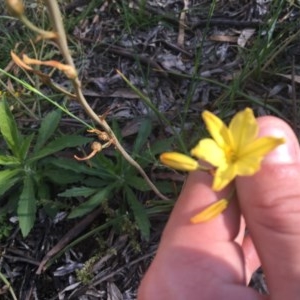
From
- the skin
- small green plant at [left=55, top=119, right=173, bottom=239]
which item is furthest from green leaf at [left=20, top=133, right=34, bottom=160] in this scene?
the skin

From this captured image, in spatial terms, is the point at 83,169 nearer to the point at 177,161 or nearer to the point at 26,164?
the point at 26,164

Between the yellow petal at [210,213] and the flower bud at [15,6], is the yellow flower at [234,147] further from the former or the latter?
the flower bud at [15,6]

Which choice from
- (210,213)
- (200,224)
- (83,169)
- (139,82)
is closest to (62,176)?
(83,169)

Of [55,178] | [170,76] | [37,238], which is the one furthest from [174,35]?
[37,238]

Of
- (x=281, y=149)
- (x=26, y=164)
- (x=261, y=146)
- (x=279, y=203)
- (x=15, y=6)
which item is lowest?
(x=26, y=164)

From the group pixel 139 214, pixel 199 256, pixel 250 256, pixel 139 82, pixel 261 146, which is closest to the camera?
pixel 261 146

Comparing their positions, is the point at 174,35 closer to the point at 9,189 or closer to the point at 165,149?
the point at 165,149
